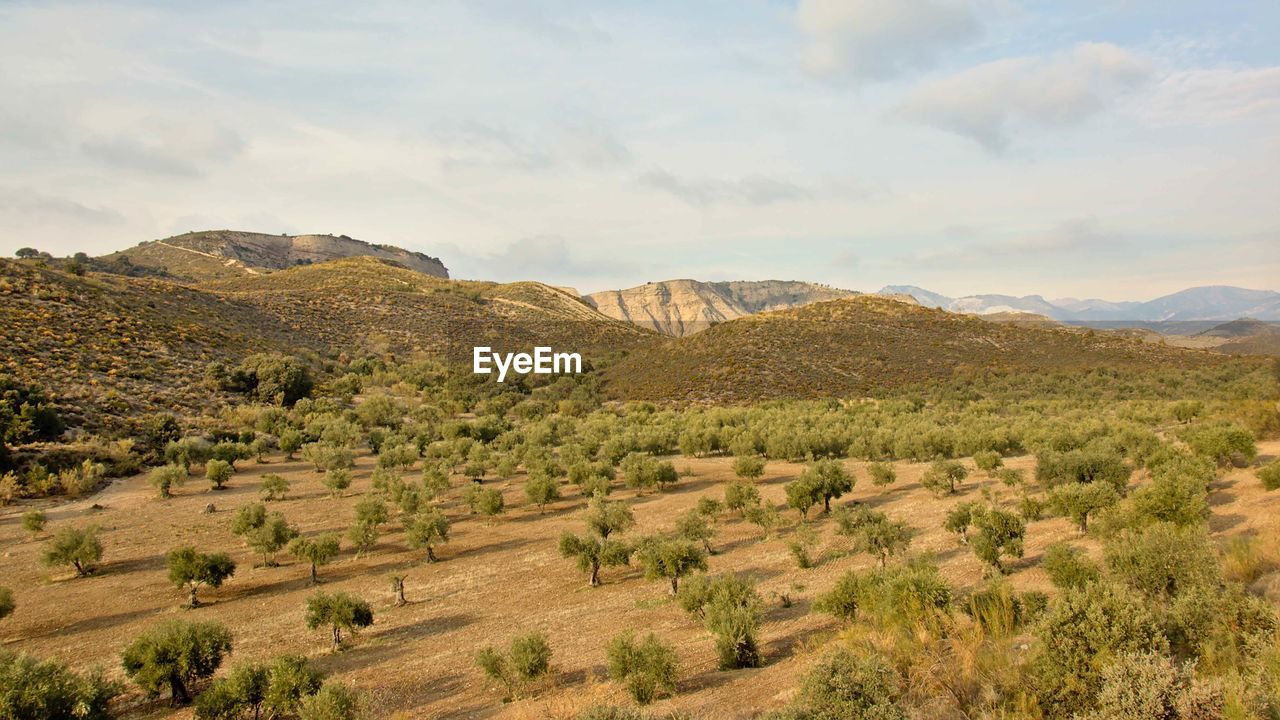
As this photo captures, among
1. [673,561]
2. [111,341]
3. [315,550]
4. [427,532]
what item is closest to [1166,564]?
[673,561]

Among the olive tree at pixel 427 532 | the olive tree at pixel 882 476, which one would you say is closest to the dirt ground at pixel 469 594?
the olive tree at pixel 427 532

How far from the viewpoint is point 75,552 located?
60.2 ft

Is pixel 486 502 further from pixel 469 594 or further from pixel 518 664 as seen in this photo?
pixel 518 664

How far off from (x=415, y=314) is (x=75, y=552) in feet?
217

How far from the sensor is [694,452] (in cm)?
3709

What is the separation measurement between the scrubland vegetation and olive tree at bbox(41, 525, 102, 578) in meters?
0.13

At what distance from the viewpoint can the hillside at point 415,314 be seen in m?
73.5

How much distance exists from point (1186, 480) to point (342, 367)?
210 feet

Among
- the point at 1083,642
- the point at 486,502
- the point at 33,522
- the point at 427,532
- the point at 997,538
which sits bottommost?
the point at 486,502

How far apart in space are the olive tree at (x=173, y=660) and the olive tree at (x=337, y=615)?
6.85 ft

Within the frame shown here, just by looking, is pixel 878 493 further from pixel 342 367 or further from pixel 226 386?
pixel 342 367

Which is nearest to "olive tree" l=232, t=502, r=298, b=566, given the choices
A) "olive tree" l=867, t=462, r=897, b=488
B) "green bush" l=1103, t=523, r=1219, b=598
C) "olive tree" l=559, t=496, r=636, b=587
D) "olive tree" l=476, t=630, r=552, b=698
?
"olive tree" l=559, t=496, r=636, b=587

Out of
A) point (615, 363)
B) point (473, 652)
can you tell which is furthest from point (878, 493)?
point (615, 363)

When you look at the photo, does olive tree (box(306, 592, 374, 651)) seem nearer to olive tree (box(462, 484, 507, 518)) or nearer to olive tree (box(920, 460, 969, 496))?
olive tree (box(462, 484, 507, 518))
